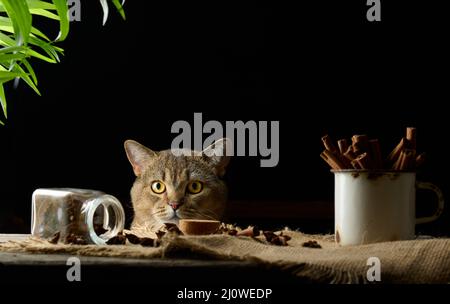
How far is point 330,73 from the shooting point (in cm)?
248

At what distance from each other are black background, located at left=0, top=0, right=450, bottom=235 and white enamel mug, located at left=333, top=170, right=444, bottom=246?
131 centimetres

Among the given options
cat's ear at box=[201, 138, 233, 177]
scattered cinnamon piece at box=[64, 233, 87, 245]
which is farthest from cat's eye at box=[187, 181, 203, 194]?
scattered cinnamon piece at box=[64, 233, 87, 245]

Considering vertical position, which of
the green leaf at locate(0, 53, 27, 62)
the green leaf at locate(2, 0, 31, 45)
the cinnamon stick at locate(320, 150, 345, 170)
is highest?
the green leaf at locate(2, 0, 31, 45)

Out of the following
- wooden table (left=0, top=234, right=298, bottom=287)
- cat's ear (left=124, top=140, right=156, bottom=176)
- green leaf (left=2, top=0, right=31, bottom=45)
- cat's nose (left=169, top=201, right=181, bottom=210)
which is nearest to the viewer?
wooden table (left=0, top=234, right=298, bottom=287)

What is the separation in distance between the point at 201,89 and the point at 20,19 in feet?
4.78

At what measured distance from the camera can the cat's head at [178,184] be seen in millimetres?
1558

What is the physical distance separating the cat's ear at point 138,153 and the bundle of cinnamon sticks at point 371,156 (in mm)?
595

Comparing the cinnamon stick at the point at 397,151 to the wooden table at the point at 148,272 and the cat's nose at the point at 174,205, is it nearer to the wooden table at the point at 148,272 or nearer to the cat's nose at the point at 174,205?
the wooden table at the point at 148,272

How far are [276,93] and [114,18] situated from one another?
73cm

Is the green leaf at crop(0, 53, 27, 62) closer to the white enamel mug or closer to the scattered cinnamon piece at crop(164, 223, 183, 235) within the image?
the scattered cinnamon piece at crop(164, 223, 183, 235)

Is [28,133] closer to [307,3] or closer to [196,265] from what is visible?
[307,3]

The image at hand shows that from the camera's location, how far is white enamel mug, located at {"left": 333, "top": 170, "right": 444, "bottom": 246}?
47.3 inches
